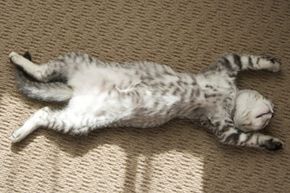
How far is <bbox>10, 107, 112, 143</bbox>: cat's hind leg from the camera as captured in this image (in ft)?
5.76

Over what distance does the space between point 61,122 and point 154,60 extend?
0.46 m

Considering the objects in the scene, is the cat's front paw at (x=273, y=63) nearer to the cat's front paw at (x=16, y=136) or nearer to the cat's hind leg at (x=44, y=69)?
the cat's hind leg at (x=44, y=69)

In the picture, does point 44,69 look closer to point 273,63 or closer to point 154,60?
point 154,60

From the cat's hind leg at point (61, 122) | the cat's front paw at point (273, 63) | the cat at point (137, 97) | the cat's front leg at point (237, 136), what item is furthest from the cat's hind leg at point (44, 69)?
the cat's front paw at point (273, 63)

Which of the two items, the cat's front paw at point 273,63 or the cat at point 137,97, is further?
the cat's front paw at point 273,63

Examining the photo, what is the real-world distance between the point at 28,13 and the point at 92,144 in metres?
0.61

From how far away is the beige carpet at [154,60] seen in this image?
1.81 meters

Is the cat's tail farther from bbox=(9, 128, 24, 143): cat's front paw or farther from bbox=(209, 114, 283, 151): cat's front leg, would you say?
bbox=(209, 114, 283, 151): cat's front leg

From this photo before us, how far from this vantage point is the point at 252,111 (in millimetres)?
1733

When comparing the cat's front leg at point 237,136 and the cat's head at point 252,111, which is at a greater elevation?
the cat's head at point 252,111

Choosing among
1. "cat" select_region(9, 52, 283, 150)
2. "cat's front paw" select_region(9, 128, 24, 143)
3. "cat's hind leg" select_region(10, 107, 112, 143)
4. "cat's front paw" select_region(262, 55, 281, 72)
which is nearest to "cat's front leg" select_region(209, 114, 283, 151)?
"cat" select_region(9, 52, 283, 150)

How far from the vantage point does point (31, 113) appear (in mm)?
1830

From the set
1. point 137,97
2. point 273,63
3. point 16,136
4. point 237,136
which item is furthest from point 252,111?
point 16,136

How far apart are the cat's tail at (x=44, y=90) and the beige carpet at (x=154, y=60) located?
0.07 m
